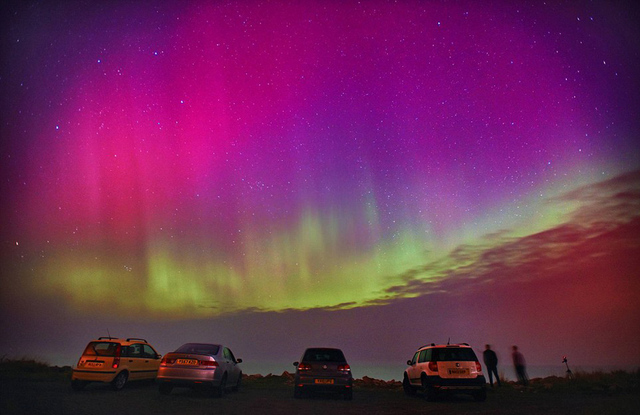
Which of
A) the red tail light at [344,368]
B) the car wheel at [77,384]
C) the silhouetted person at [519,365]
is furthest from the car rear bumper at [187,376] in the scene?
the silhouetted person at [519,365]

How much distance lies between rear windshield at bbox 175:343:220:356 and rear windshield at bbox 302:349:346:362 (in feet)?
9.71

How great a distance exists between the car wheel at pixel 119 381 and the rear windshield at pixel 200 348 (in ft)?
8.48

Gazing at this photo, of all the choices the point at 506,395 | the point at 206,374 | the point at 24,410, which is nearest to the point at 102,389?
the point at 206,374

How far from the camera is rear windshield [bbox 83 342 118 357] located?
15.3 m

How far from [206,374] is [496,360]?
42.2 feet

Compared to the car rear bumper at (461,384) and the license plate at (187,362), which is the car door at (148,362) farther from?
the car rear bumper at (461,384)

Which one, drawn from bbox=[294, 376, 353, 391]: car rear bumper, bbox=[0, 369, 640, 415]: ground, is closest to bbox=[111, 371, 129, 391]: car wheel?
bbox=[0, 369, 640, 415]: ground

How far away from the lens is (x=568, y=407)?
39.9ft

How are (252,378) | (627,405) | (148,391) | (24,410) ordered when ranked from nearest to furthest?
(24,410)
(627,405)
(148,391)
(252,378)

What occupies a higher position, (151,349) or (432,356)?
(151,349)

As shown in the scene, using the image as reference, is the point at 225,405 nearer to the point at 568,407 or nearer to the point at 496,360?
the point at 568,407

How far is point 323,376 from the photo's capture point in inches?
570

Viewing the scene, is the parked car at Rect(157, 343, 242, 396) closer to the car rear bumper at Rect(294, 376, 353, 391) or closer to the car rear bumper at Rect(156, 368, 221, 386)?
the car rear bumper at Rect(156, 368, 221, 386)

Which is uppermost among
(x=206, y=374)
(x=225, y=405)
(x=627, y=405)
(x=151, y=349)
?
(x=151, y=349)
